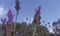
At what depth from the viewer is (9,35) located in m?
24.9

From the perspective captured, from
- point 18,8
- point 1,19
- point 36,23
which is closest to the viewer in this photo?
point 18,8

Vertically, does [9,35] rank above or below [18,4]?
below

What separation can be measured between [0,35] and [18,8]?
51.5 feet

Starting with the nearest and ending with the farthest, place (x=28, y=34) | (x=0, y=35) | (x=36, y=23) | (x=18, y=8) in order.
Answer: (x=18, y=8) → (x=36, y=23) → (x=28, y=34) → (x=0, y=35)

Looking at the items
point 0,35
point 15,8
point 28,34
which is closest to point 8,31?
point 28,34

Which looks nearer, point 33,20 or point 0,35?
point 33,20

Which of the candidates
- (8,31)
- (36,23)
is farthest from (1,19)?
(8,31)

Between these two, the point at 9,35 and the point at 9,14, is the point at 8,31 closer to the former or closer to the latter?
the point at 9,35

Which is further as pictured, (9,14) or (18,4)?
(9,14)

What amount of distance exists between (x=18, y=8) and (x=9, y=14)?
2162 millimetres

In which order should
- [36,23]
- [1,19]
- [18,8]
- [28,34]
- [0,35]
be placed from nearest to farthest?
[18,8] → [1,19] → [36,23] → [28,34] → [0,35]

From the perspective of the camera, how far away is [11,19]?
1786cm

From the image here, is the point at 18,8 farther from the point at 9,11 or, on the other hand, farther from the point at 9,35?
the point at 9,35

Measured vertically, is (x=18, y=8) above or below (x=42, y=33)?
above
